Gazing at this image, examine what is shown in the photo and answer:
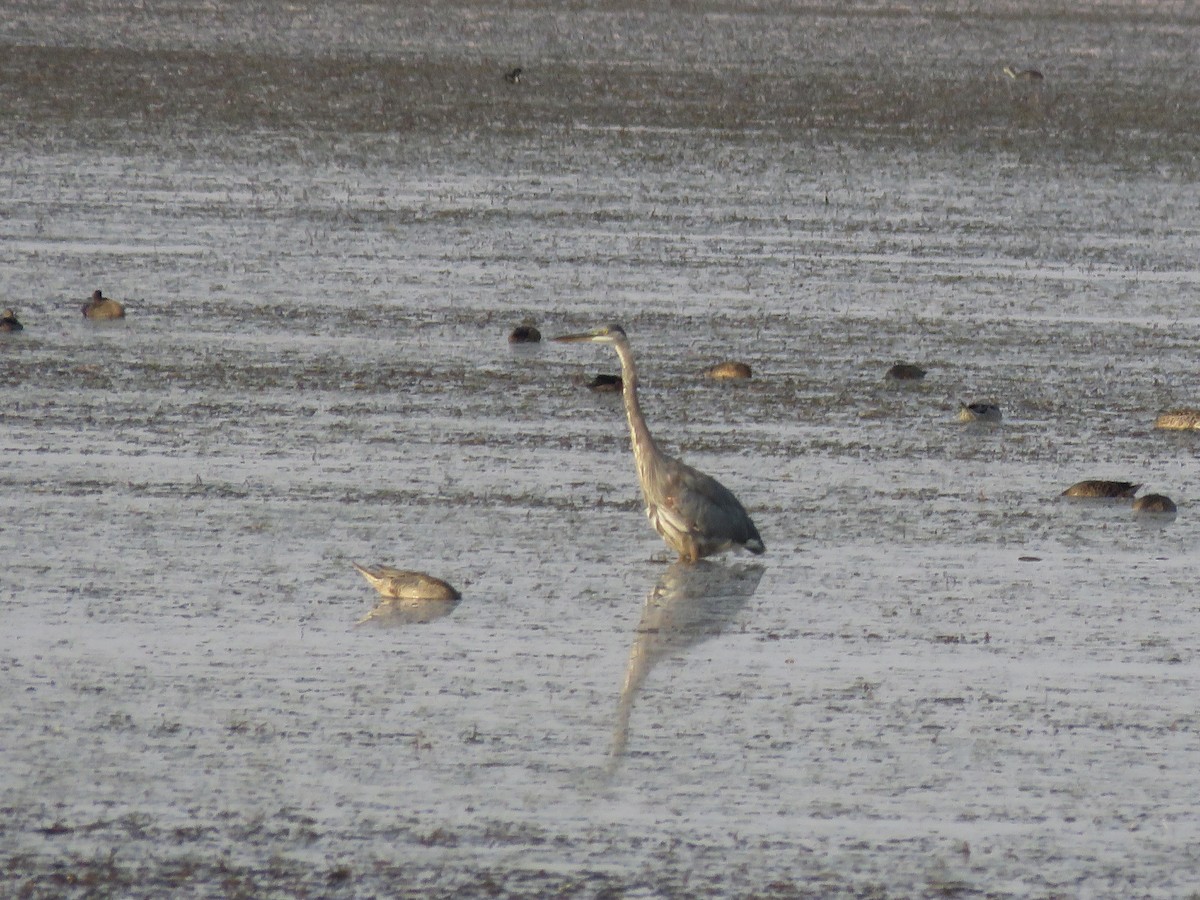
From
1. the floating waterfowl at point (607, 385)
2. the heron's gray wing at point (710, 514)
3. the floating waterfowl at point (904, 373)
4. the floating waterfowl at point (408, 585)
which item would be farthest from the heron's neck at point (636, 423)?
the floating waterfowl at point (904, 373)

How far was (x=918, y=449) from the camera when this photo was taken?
12.2m

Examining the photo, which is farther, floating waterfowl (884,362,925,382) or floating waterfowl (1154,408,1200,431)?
floating waterfowl (884,362,925,382)

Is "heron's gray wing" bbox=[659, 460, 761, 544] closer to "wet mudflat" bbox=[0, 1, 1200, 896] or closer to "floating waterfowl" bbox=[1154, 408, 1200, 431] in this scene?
"wet mudflat" bbox=[0, 1, 1200, 896]

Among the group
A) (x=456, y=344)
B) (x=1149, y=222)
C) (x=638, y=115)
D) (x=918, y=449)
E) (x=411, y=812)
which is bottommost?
(x=411, y=812)

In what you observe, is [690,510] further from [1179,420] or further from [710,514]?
[1179,420]

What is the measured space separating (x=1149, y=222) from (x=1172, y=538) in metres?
10.6

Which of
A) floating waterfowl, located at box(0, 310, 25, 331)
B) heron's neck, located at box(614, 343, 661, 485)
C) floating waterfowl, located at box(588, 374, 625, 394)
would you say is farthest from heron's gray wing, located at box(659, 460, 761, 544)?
floating waterfowl, located at box(0, 310, 25, 331)

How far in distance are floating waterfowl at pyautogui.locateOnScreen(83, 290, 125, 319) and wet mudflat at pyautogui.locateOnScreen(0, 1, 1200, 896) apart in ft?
0.39

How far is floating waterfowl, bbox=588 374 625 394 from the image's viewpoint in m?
13.5

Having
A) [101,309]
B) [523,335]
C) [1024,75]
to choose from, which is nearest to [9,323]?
[101,309]

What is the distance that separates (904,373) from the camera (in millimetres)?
13766

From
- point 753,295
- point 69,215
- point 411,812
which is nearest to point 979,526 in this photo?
point 411,812

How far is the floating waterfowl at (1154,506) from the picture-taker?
35.7ft

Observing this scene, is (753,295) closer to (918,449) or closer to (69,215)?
(918,449)
